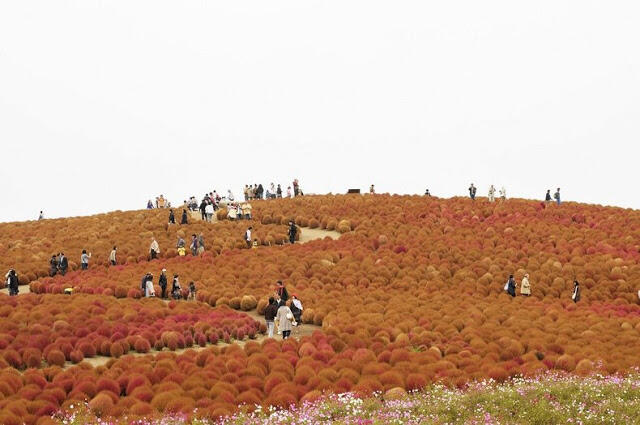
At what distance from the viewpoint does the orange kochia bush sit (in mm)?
21891

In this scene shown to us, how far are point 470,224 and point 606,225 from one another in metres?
8.07

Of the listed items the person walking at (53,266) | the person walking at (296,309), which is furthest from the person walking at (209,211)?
the person walking at (296,309)

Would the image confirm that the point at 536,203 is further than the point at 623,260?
Yes

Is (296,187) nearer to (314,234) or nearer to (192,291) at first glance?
(314,234)

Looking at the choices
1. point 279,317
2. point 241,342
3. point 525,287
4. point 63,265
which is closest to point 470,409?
point 279,317

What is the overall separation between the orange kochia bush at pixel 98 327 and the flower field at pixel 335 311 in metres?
0.07

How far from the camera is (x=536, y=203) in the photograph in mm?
52906

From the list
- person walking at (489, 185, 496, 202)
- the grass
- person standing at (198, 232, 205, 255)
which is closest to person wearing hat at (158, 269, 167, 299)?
person standing at (198, 232, 205, 255)

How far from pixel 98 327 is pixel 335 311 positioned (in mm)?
8291

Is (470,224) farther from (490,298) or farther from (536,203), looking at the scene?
(490,298)

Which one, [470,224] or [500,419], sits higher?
[470,224]

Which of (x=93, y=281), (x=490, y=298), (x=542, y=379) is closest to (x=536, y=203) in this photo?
(x=490, y=298)

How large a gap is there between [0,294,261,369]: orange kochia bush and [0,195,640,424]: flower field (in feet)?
0.22

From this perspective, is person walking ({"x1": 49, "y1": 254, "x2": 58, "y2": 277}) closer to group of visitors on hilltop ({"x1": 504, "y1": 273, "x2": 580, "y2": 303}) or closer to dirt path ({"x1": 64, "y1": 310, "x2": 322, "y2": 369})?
dirt path ({"x1": 64, "y1": 310, "x2": 322, "y2": 369})
